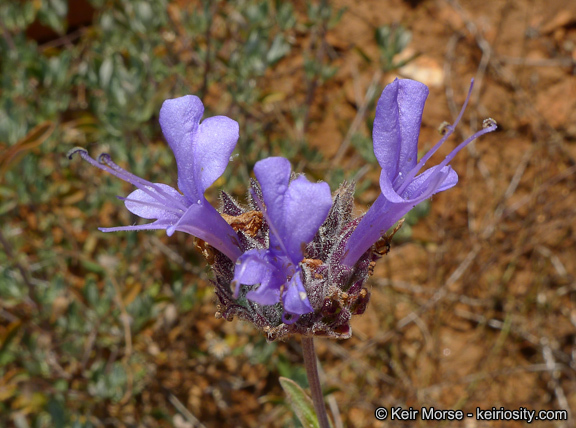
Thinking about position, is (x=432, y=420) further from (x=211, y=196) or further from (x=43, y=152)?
(x=43, y=152)

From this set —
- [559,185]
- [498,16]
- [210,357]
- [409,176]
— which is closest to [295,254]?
[409,176]

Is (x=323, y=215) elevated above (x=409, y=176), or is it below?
above

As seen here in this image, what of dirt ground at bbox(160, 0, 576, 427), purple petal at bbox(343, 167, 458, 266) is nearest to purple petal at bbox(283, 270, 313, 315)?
purple petal at bbox(343, 167, 458, 266)

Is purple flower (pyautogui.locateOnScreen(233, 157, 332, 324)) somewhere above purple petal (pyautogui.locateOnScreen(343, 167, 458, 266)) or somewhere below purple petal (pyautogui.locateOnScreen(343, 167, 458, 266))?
above

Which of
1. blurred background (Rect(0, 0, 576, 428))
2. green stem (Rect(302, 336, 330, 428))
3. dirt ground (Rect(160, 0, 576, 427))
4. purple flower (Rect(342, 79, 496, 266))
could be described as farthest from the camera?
dirt ground (Rect(160, 0, 576, 427))

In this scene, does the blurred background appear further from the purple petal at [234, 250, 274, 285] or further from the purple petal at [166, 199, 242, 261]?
the purple petal at [234, 250, 274, 285]

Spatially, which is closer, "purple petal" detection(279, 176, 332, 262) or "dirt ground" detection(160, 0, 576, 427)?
"purple petal" detection(279, 176, 332, 262)

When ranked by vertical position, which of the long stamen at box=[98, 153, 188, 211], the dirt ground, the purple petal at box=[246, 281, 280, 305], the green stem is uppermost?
the long stamen at box=[98, 153, 188, 211]
